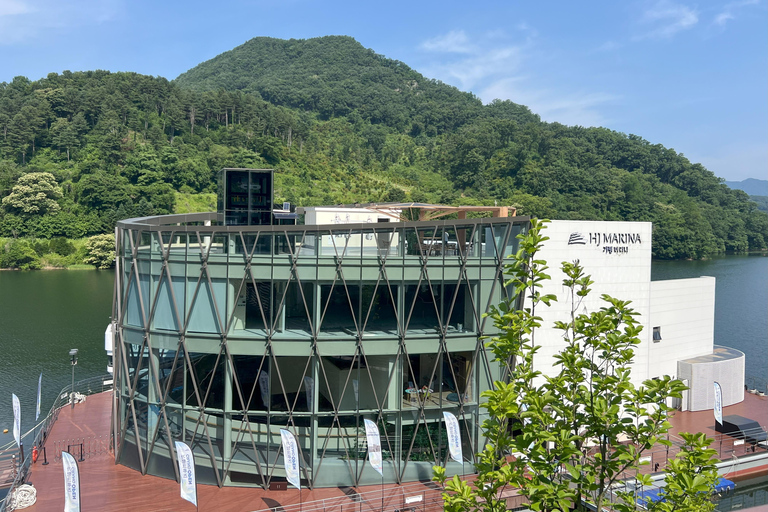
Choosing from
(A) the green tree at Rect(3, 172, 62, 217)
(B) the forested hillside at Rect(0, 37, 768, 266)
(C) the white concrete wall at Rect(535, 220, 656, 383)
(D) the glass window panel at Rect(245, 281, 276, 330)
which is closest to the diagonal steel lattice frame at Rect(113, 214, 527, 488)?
(D) the glass window panel at Rect(245, 281, 276, 330)

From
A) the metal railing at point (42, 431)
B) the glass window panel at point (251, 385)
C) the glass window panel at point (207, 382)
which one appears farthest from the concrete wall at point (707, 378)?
the metal railing at point (42, 431)

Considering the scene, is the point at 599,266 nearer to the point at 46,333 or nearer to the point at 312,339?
the point at 312,339

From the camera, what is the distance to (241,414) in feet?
80.6

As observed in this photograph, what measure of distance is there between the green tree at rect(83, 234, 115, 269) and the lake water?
3.09 m

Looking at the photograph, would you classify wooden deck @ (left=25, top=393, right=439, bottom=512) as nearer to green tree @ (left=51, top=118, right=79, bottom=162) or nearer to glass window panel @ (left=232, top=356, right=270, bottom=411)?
glass window panel @ (left=232, top=356, right=270, bottom=411)

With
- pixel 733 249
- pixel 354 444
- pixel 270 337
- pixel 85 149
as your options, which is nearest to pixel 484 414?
pixel 354 444

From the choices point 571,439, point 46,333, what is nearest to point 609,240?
point 571,439

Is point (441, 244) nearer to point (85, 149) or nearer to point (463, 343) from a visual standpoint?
point (463, 343)

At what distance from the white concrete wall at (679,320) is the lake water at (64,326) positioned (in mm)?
9227

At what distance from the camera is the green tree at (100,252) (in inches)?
3807

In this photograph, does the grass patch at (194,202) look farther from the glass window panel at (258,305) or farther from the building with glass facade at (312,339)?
the glass window panel at (258,305)

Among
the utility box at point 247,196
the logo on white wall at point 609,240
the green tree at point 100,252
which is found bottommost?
the green tree at point 100,252

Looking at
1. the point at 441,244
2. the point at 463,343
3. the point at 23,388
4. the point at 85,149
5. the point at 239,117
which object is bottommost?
the point at 23,388

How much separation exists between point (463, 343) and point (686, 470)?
15756 mm
